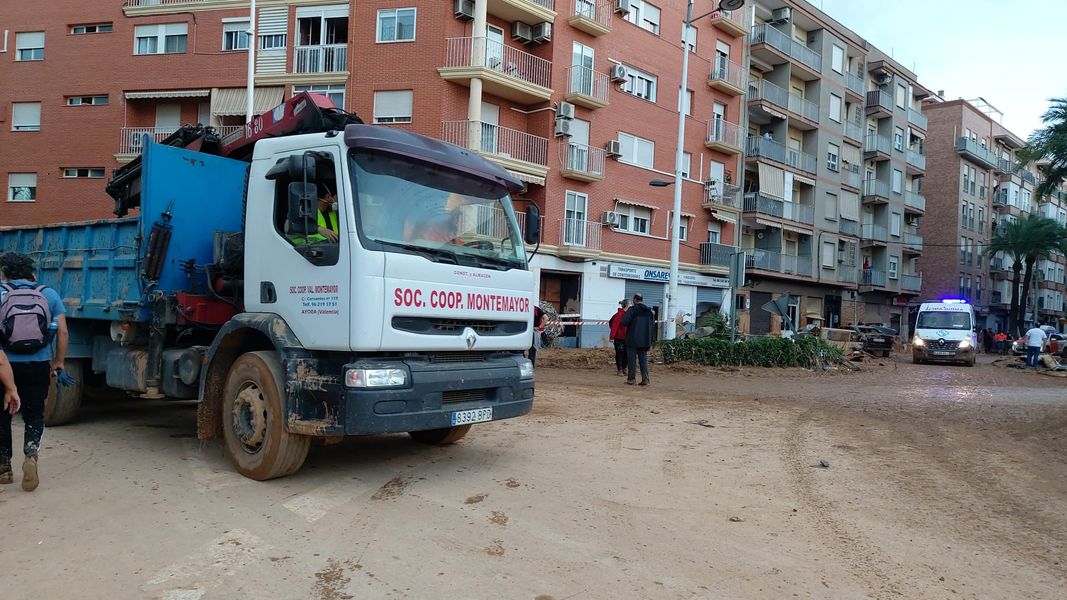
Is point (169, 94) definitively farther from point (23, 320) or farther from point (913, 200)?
point (913, 200)

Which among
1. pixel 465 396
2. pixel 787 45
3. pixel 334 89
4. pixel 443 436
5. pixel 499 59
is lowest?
pixel 443 436

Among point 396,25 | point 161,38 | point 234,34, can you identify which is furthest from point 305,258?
point 161,38

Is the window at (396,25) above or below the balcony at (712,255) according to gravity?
above

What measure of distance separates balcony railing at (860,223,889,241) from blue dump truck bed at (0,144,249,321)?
43.8 meters

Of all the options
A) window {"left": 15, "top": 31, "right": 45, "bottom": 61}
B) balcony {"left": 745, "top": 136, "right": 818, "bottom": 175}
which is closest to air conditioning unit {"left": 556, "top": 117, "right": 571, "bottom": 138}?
balcony {"left": 745, "top": 136, "right": 818, "bottom": 175}

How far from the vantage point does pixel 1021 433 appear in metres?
9.05

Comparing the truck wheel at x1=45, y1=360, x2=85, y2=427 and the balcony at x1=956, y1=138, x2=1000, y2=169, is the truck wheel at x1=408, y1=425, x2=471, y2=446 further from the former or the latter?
the balcony at x1=956, y1=138, x2=1000, y2=169

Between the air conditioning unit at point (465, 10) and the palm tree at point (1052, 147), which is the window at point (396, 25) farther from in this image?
the palm tree at point (1052, 147)

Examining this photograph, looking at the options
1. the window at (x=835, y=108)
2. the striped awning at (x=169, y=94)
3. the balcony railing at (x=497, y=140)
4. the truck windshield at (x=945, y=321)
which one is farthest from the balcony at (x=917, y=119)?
the striped awning at (x=169, y=94)

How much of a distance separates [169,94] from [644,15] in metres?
18.9

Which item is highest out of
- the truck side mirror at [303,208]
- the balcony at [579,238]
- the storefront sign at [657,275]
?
the balcony at [579,238]

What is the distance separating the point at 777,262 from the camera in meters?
36.0

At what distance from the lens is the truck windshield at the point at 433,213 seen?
5336 millimetres

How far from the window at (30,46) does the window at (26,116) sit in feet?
6.09
